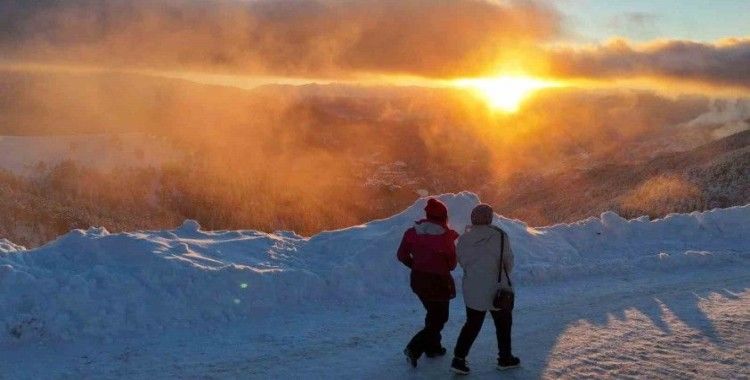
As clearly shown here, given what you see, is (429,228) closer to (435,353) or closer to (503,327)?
(503,327)

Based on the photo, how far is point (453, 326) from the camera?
7.57 m

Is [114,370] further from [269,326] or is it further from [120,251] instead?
[120,251]

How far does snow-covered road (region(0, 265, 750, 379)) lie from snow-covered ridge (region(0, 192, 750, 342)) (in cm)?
32

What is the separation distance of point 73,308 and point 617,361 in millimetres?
5524

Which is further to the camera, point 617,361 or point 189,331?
point 189,331

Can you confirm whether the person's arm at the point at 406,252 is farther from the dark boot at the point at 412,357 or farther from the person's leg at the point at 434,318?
the dark boot at the point at 412,357

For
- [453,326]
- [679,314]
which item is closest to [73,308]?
[453,326]

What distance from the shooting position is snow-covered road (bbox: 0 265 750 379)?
6.21m

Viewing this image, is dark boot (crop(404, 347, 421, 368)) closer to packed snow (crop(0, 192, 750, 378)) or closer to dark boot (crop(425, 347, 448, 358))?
packed snow (crop(0, 192, 750, 378))

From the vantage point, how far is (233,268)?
8.16 metres

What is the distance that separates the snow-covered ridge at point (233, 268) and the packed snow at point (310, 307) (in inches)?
0.8

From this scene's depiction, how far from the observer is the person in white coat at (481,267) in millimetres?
5938

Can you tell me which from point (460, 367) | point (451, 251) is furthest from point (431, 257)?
point (460, 367)

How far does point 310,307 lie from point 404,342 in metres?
1.52
